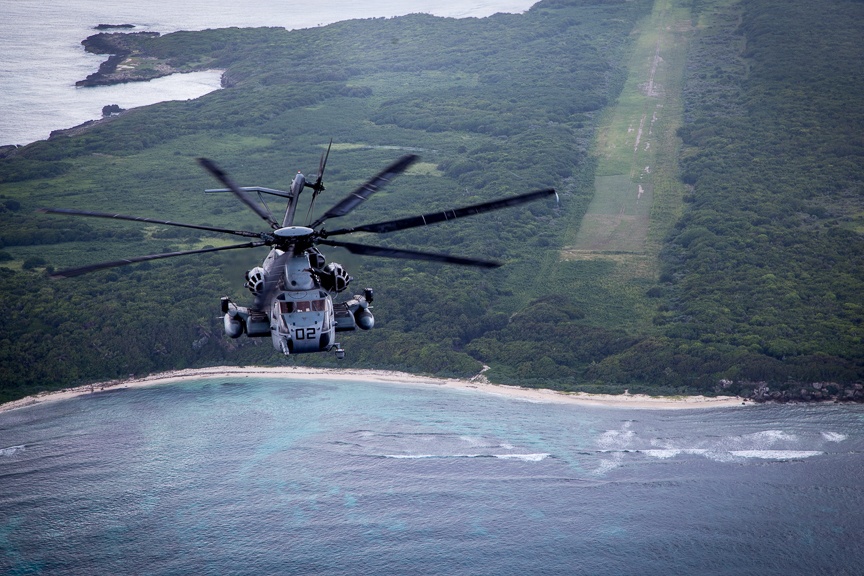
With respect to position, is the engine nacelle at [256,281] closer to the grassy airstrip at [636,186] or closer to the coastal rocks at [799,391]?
the coastal rocks at [799,391]

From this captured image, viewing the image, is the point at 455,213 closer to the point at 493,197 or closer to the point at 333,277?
the point at 333,277

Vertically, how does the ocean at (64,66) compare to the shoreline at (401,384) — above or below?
above

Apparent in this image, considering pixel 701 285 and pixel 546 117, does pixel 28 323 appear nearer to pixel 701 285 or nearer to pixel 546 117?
pixel 701 285

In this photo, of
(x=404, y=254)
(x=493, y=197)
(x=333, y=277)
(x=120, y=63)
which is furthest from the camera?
(x=120, y=63)

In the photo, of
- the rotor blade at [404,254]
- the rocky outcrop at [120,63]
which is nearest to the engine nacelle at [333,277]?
the rotor blade at [404,254]

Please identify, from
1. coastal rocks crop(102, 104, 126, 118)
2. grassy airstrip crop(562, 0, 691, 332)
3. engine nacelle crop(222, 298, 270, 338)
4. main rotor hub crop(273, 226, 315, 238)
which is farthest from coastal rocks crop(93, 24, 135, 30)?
main rotor hub crop(273, 226, 315, 238)

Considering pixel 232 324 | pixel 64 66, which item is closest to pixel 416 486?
pixel 232 324
